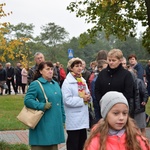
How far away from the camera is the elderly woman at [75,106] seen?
6.17 meters

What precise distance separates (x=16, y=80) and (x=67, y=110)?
16130mm

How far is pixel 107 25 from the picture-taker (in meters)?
18.9

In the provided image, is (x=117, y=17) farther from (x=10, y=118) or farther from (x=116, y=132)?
(x=116, y=132)

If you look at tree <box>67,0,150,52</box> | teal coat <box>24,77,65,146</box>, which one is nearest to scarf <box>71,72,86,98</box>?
teal coat <box>24,77,65,146</box>

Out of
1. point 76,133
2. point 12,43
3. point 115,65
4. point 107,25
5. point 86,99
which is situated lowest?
point 76,133

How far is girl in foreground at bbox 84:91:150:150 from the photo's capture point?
3287 millimetres

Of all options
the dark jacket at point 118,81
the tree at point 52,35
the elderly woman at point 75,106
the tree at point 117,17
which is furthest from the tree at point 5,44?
the tree at point 52,35

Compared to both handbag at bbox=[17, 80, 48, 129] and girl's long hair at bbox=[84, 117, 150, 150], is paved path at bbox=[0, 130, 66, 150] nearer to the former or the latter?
handbag at bbox=[17, 80, 48, 129]

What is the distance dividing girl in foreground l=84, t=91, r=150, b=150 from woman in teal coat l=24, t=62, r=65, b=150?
7.20 ft

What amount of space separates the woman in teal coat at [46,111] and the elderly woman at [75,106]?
45 centimetres


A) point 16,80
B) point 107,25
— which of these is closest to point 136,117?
point 107,25

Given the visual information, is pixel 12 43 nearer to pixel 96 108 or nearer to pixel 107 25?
pixel 96 108

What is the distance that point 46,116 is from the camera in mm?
5582

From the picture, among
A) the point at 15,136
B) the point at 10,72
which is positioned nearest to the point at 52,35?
the point at 10,72
